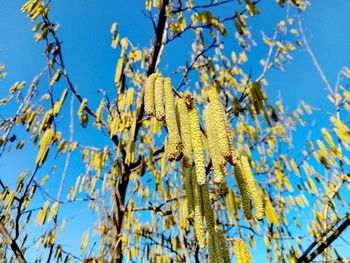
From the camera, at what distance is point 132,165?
2.79m

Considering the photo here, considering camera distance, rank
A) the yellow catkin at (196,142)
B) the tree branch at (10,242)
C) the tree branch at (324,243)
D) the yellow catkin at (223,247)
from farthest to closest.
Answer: the tree branch at (10,242), the tree branch at (324,243), the yellow catkin at (223,247), the yellow catkin at (196,142)

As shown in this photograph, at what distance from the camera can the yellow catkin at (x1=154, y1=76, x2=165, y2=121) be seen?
71cm

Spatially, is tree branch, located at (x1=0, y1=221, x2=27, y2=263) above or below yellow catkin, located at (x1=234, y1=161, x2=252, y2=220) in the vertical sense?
above

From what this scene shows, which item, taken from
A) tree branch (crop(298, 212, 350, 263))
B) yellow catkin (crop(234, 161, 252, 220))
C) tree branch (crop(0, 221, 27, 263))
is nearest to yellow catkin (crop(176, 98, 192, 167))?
yellow catkin (crop(234, 161, 252, 220))

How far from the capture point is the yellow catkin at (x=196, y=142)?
0.62 meters

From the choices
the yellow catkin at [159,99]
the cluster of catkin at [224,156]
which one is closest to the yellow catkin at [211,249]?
the cluster of catkin at [224,156]

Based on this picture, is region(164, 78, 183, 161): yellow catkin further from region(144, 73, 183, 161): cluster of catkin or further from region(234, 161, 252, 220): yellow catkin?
region(234, 161, 252, 220): yellow catkin

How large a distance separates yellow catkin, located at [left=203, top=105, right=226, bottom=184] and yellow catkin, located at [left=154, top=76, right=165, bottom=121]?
→ 11 cm

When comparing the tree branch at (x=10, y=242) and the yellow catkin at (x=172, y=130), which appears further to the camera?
the tree branch at (x=10, y=242)

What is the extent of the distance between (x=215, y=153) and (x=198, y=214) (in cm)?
16

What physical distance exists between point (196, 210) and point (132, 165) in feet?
7.04

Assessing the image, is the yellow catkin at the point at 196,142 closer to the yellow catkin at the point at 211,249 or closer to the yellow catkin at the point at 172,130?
the yellow catkin at the point at 172,130

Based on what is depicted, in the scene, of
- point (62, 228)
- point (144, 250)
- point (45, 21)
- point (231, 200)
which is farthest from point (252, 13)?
point (62, 228)

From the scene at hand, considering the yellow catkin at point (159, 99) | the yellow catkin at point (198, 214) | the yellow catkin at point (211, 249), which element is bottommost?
the yellow catkin at point (211, 249)
